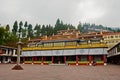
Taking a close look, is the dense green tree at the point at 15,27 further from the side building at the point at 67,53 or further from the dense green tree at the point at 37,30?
the side building at the point at 67,53

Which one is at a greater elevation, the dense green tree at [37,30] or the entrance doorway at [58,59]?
the dense green tree at [37,30]

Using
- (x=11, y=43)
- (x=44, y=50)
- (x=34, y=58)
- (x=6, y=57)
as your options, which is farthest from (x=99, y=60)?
(x=11, y=43)

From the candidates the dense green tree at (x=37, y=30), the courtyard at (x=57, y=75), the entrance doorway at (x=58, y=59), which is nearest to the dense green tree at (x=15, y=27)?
the dense green tree at (x=37, y=30)

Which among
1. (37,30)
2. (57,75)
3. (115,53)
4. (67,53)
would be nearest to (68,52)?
→ (67,53)

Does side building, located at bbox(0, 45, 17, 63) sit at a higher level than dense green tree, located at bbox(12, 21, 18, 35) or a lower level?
lower

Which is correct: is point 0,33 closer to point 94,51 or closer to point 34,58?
point 34,58

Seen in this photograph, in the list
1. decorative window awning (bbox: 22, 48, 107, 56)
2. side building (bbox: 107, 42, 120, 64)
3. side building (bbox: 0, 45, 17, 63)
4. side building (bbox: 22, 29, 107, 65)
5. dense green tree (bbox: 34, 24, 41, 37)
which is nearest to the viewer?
side building (bbox: 107, 42, 120, 64)

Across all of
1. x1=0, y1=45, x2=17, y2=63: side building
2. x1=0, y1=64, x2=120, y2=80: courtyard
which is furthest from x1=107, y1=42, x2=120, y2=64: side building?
x1=0, y1=45, x2=17, y2=63: side building

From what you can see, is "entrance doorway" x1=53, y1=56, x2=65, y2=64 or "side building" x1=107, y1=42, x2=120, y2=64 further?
"entrance doorway" x1=53, y1=56, x2=65, y2=64

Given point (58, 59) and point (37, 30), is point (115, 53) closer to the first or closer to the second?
point (58, 59)

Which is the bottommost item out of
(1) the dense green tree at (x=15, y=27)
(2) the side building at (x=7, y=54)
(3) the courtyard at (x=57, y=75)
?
(3) the courtyard at (x=57, y=75)

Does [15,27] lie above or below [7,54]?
above

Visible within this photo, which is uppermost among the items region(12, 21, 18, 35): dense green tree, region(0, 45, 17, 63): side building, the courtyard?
region(12, 21, 18, 35): dense green tree

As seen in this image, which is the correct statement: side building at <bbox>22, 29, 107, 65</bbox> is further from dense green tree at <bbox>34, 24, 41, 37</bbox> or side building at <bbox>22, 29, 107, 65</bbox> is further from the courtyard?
dense green tree at <bbox>34, 24, 41, 37</bbox>
